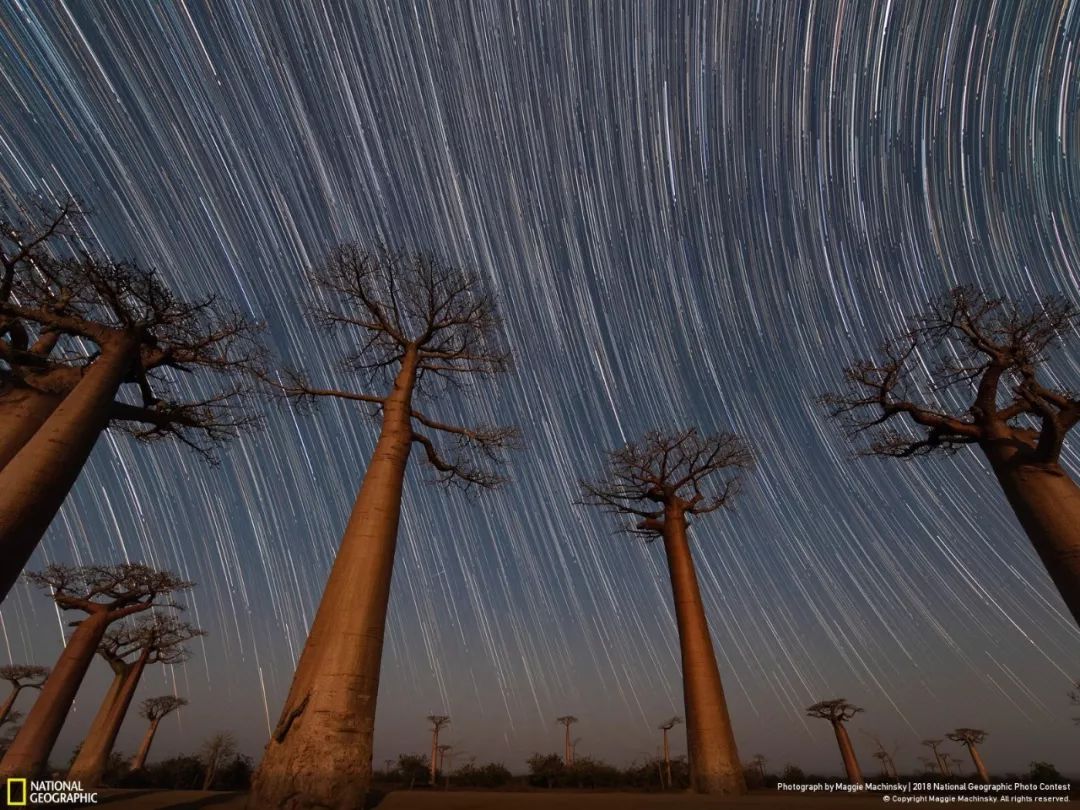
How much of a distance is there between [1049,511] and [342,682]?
9119 millimetres

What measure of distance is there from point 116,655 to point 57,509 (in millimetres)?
20779

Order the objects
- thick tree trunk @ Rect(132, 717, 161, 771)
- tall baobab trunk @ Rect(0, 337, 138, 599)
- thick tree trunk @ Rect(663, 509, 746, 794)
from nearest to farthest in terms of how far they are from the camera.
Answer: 1. tall baobab trunk @ Rect(0, 337, 138, 599)
2. thick tree trunk @ Rect(663, 509, 746, 794)
3. thick tree trunk @ Rect(132, 717, 161, 771)

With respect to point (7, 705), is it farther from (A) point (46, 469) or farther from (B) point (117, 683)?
(A) point (46, 469)

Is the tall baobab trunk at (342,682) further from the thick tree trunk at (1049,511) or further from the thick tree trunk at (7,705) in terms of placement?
the thick tree trunk at (7,705)

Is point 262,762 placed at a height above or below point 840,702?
below

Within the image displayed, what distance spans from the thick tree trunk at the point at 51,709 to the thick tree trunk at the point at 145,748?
14.5 meters

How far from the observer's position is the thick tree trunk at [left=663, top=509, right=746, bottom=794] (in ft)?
28.1

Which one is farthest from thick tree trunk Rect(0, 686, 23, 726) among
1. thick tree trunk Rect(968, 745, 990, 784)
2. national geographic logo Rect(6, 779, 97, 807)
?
thick tree trunk Rect(968, 745, 990, 784)

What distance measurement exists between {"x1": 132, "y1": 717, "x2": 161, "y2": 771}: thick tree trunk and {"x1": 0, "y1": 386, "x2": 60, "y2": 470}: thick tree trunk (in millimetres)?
26196

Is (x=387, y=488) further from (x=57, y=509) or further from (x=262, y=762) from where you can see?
(x=57, y=509)

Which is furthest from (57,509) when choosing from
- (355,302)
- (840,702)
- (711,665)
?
(840,702)

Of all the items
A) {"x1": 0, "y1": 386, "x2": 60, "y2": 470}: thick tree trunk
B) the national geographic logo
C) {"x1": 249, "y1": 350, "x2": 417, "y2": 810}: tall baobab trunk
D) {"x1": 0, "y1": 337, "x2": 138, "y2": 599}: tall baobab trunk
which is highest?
{"x1": 0, "y1": 386, "x2": 60, "y2": 470}: thick tree trunk

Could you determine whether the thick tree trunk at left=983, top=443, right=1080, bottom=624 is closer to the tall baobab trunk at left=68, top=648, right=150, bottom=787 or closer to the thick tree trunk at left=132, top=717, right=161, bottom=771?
the tall baobab trunk at left=68, top=648, right=150, bottom=787

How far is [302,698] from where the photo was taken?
4625mm
